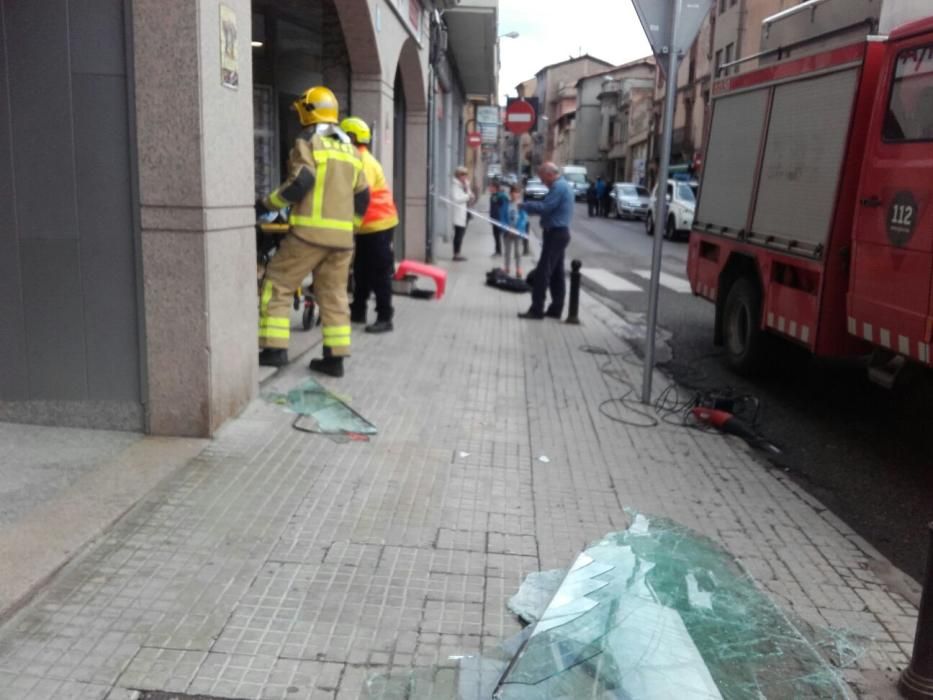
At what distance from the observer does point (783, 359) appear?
26.7ft

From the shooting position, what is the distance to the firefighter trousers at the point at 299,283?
6.50m

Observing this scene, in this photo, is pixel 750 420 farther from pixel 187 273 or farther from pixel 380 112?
pixel 380 112

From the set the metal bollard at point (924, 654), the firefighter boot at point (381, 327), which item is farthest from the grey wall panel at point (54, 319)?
the metal bollard at point (924, 654)

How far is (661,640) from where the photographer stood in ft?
10.2

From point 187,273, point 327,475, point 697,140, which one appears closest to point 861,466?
point 327,475

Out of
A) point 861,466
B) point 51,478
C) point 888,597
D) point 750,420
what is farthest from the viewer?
point 750,420

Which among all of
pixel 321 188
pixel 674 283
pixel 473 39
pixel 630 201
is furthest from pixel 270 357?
pixel 630 201

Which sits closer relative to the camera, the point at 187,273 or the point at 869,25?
the point at 187,273

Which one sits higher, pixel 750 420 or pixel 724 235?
pixel 724 235

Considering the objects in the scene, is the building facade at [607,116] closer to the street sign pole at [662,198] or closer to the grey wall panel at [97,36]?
the street sign pole at [662,198]

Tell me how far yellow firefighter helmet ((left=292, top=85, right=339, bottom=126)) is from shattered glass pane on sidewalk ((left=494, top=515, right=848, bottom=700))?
13.1 feet

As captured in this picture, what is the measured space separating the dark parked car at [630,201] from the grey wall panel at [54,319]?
33.9 metres

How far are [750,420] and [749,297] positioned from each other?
1.67 metres

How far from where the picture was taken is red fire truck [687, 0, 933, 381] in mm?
5488
